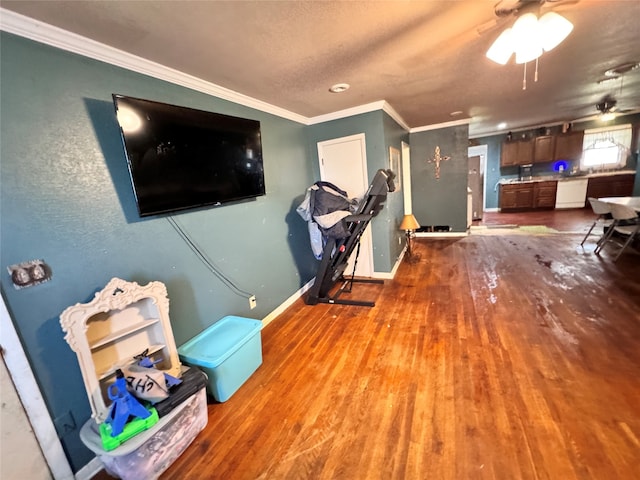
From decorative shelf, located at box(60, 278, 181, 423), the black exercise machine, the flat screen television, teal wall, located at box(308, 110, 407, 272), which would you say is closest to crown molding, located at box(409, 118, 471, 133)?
Answer: teal wall, located at box(308, 110, 407, 272)

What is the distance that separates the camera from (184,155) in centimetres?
178

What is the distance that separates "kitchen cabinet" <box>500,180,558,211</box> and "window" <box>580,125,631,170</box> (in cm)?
103

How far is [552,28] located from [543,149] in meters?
7.62

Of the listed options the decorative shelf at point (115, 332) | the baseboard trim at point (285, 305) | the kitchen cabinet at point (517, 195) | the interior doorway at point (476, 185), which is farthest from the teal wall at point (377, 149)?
the kitchen cabinet at point (517, 195)

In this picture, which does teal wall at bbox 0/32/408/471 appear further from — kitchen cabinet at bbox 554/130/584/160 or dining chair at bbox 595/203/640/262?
kitchen cabinet at bbox 554/130/584/160

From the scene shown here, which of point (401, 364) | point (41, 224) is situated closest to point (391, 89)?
point (401, 364)

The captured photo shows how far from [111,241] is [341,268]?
2190 millimetres

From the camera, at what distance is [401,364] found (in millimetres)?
2006

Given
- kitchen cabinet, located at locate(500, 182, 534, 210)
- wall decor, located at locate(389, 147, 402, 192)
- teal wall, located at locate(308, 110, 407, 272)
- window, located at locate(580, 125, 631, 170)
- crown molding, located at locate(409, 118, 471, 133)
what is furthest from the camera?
kitchen cabinet, located at locate(500, 182, 534, 210)

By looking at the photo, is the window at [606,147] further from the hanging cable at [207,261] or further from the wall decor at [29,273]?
the wall decor at [29,273]

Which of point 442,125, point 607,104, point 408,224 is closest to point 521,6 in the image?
point 408,224

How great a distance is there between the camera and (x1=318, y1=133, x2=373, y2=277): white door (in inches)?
134

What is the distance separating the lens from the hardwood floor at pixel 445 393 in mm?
1323

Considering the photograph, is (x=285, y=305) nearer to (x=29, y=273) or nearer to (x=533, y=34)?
(x=29, y=273)
